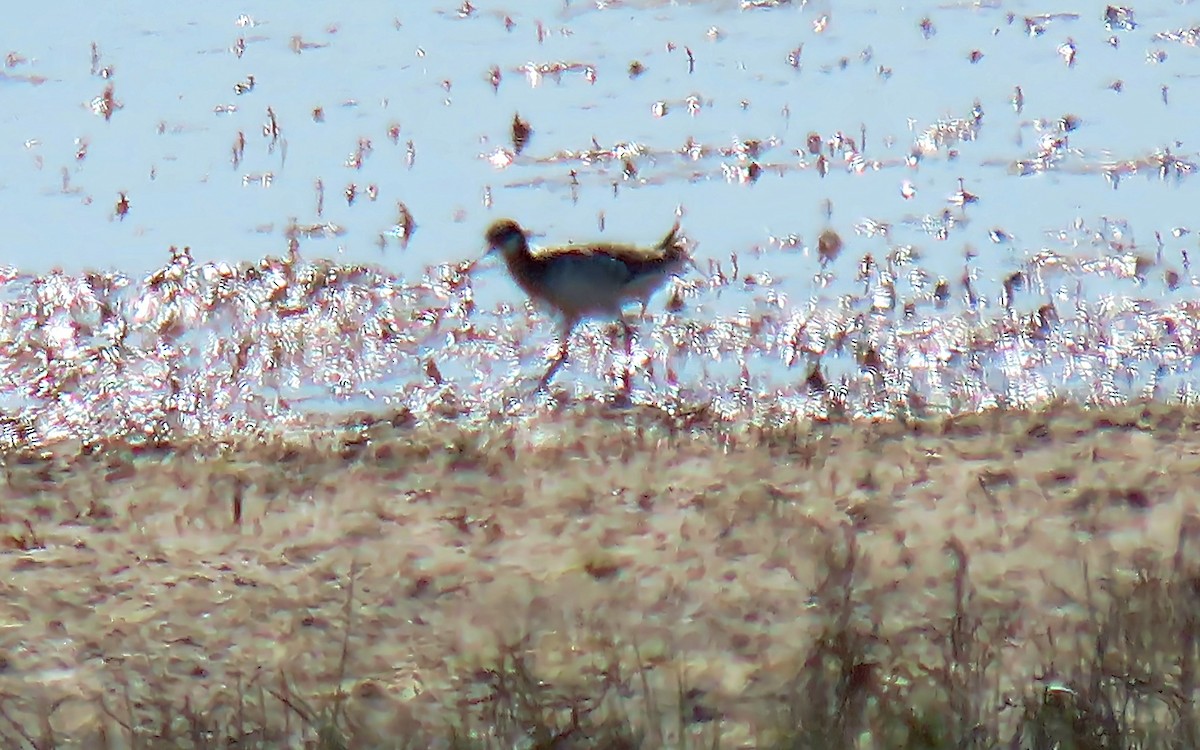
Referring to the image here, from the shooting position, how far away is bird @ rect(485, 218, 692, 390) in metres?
8.71

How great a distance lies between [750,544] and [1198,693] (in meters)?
1.54

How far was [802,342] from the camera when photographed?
855cm

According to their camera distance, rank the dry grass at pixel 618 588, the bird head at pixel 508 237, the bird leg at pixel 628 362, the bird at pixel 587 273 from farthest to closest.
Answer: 1. the bird head at pixel 508 237
2. the bird at pixel 587 273
3. the bird leg at pixel 628 362
4. the dry grass at pixel 618 588

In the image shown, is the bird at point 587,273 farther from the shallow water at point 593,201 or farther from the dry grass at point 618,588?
the dry grass at point 618,588

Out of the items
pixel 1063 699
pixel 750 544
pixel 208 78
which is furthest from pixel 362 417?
pixel 208 78

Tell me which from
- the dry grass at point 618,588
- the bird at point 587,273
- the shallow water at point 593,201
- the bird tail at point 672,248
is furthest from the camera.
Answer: the bird tail at point 672,248

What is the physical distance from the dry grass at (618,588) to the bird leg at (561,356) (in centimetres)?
119

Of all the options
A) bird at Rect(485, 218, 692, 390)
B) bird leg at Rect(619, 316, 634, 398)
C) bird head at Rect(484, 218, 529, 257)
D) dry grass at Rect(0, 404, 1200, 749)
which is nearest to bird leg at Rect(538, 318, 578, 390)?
bird at Rect(485, 218, 692, 390)

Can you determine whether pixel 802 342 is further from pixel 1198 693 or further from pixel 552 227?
pixel 1198 693

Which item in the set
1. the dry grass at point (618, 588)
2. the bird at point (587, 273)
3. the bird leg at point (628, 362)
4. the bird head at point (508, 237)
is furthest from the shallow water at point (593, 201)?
the dry grass at point (618, 588)

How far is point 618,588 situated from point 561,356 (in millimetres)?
3691

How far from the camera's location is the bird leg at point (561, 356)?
8.28m

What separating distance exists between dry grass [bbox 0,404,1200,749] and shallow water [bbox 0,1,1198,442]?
3.46 feet

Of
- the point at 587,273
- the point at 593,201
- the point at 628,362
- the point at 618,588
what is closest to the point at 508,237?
the point at 587,273
